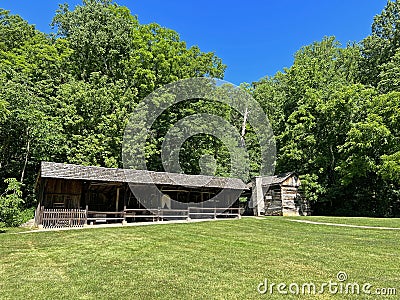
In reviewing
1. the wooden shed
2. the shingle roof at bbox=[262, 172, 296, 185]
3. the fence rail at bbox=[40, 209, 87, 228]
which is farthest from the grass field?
the shingle roof at bbox=[262, 172, 296, 185]

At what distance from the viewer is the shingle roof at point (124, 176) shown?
1597 cm

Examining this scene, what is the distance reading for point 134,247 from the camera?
993 centimetres

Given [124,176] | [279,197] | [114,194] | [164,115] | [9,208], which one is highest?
[164,115]

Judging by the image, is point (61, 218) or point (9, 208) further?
point (61, 218)

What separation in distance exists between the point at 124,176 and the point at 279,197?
12374mm

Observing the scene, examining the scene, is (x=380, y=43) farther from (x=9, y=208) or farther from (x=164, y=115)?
(x=9, y=208)

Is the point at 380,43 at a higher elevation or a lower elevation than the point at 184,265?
higher

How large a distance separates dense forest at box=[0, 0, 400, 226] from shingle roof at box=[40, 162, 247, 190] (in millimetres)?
5244

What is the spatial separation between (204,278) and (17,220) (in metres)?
12.9

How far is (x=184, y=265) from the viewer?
782cm

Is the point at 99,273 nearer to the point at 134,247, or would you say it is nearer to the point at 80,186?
the point at 134,247

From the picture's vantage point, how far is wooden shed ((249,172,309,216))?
2489 centimetres

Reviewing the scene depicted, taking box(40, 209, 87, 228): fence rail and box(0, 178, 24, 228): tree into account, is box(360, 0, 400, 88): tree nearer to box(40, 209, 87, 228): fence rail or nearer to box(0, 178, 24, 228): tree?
box(40, 209, 87, 228): fence rail

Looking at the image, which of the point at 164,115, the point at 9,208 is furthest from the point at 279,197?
the point at 9,208
